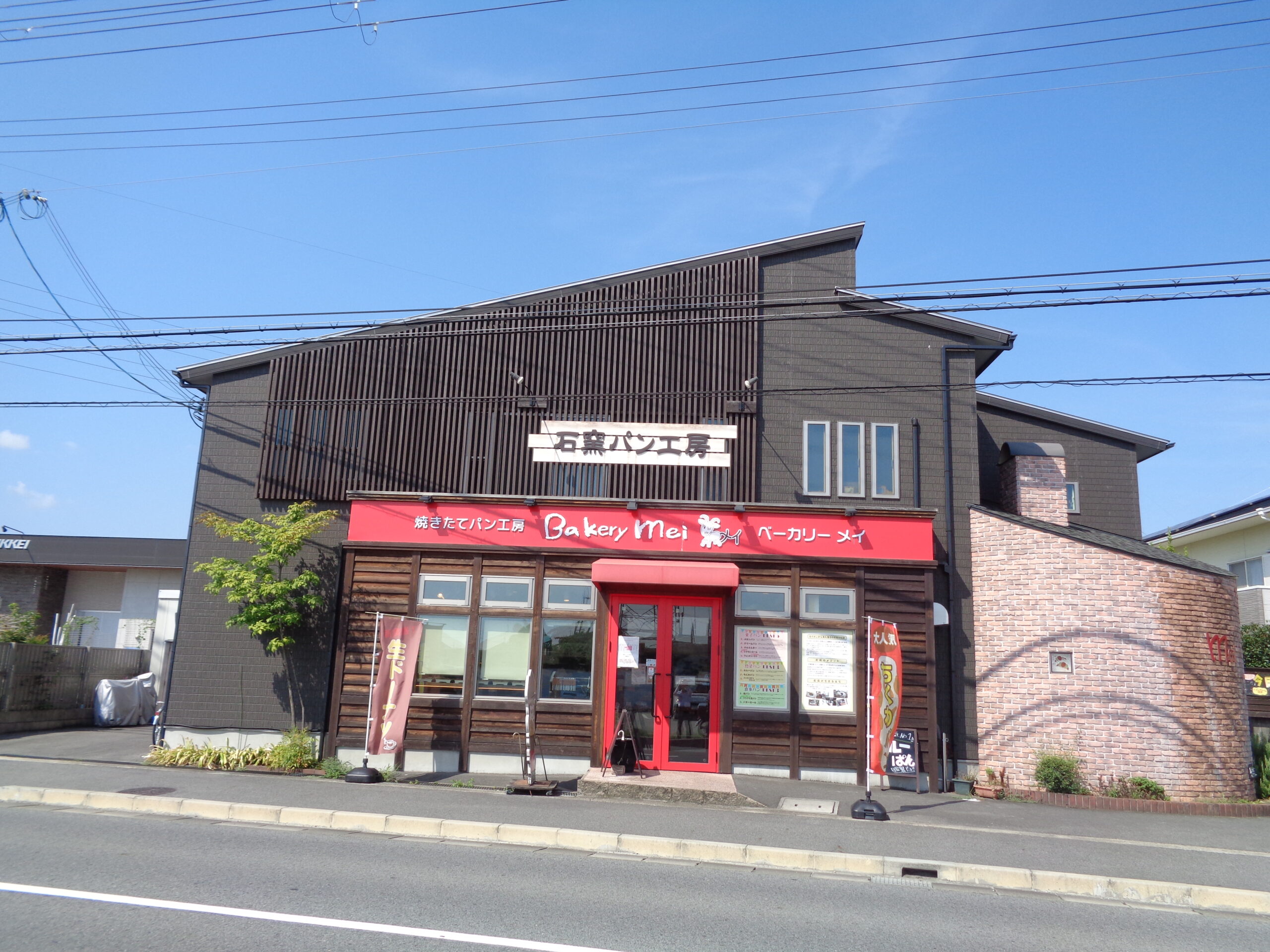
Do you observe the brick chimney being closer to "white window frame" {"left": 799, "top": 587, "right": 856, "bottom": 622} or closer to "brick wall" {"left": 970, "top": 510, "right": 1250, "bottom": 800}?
"brick wall" {"left": 970, "top": 510, "right": 1250, "bottom": 800}

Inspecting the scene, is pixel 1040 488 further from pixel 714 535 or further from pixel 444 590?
pixel 444 590

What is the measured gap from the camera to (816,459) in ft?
53.4

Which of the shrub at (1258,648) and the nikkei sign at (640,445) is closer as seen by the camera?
the nikkei sign at (640,445)

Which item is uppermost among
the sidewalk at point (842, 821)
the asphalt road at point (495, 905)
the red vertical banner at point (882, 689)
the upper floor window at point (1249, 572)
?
the upper floor window at point (1249, 572)

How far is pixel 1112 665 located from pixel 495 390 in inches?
452

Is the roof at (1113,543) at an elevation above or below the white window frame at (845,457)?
below

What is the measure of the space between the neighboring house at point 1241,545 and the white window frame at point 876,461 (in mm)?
10862

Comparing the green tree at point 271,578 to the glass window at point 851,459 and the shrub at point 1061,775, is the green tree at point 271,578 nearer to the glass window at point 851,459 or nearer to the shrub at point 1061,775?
the glass window at point 851,459

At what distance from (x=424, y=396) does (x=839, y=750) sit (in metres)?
9.88

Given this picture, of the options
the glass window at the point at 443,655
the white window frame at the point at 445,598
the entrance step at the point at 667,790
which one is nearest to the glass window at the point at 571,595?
the white window frame at the point at 445,598

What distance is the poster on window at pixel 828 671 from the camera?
14.0 m

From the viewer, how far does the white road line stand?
234 inches

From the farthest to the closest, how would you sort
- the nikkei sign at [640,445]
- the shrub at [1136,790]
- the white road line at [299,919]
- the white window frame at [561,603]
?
the nikkei sign at [640,445] → the white window frame at [561,603] → the shrub at [1136,790] → the white road line at [299,919]

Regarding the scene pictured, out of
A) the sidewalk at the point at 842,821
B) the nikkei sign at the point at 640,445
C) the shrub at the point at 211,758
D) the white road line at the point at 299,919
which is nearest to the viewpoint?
the white road line at the point at 299,919
